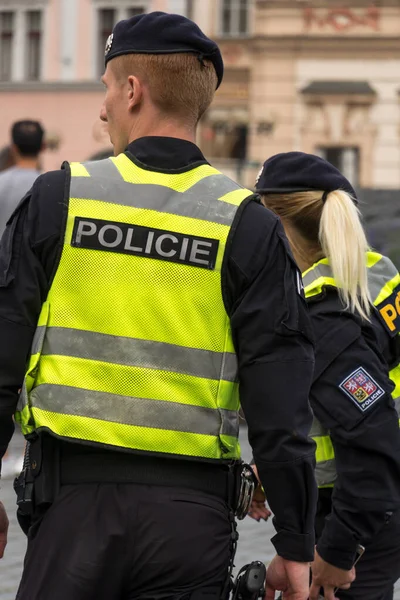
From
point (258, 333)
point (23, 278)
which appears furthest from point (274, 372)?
point (23, 278)

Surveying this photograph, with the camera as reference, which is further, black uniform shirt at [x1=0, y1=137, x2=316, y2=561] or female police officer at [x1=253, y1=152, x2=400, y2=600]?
female police officer at [x1=253, y1=152, x2=400, y2=600]

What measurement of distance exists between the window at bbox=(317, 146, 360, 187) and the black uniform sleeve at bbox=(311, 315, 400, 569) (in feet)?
106

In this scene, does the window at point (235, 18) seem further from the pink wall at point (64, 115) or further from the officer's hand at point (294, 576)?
the officer's hand at point (294, 576)

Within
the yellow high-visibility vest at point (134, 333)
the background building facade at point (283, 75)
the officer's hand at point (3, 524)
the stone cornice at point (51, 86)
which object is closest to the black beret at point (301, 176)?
the yellow high-visibility vest at point (134, 333)

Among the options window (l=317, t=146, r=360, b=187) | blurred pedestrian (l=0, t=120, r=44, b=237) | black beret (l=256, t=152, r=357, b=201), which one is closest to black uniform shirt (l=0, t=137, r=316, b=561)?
black beret (l=256, t=152, r=357, b=201)

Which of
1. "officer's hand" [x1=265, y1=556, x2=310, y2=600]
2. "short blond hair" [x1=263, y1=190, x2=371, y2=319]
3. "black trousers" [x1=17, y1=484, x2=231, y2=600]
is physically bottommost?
"officer's hand" [x1=265, y1=556, x2=310, y2=600]

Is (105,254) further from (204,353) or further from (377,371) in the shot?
(377,371)

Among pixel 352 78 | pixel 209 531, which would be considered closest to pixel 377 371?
pixel 209 531

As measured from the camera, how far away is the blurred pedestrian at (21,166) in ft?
24.7

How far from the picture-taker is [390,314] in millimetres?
3494

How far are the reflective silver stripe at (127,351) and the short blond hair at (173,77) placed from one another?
1.62ft

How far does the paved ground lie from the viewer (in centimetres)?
621

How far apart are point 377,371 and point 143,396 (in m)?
0.80

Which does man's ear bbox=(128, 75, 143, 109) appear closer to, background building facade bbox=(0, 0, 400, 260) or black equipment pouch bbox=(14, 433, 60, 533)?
black equipment pouch bbox=(14, 433, 60, 533)
